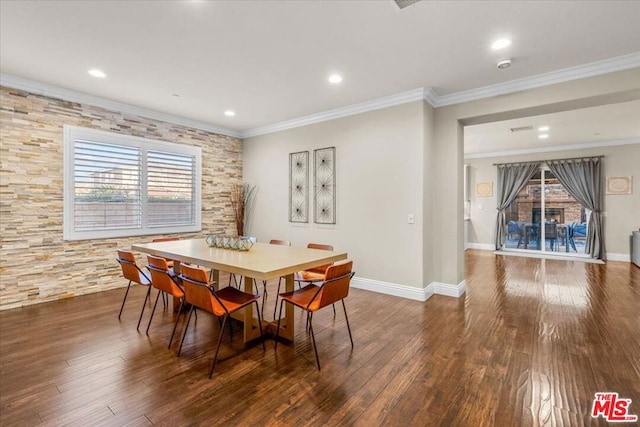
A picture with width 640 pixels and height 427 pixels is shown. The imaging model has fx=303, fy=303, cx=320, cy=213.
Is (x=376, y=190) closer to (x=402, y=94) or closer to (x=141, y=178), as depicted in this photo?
(x=402, y=94)

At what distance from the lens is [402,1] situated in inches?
91.4

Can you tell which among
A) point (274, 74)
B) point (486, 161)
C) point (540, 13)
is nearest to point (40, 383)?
point (274, 74)

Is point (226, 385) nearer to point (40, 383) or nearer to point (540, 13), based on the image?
point (40, 383)

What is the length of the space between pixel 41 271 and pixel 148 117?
8.75ft

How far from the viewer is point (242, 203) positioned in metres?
6.25

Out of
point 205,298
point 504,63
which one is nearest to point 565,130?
point 504,63

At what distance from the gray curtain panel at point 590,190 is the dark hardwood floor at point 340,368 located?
425cm

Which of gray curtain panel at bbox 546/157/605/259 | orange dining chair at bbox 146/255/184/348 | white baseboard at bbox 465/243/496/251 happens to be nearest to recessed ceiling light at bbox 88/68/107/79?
orange dining chair at bbox 146/255/184/348

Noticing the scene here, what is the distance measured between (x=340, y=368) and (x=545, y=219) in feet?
26.6

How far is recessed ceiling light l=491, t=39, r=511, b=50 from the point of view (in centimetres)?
285

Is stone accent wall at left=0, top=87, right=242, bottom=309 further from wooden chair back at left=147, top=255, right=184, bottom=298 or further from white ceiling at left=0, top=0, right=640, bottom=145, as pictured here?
wooden chair back at left=147, top=255, right=184, bottom=298

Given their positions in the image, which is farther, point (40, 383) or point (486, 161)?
point (486, 161)
